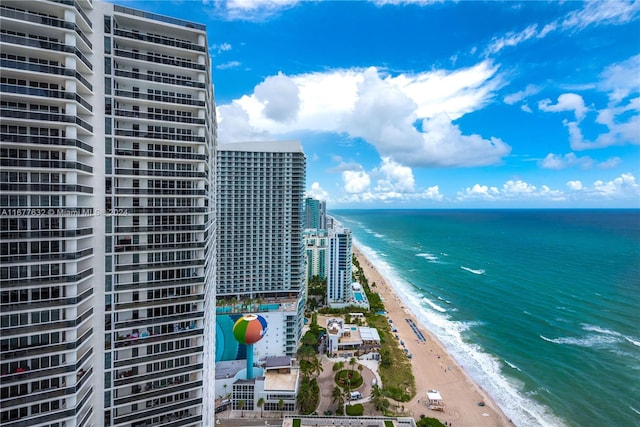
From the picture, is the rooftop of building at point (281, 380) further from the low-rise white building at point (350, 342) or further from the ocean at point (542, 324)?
the ocean at point (542, 324)

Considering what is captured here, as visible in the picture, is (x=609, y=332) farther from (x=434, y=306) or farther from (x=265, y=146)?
(x=265, y=146)

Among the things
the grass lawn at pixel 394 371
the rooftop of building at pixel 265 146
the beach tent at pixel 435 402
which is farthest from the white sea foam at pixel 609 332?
the rooftop of building at pixel 265 146

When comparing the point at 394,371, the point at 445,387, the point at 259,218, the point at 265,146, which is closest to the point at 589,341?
the point at 445,387

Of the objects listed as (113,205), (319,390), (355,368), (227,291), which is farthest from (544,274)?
(113,205)

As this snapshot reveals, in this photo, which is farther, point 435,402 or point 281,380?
point 281,380

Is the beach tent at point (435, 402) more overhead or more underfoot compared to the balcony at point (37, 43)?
more underfoot

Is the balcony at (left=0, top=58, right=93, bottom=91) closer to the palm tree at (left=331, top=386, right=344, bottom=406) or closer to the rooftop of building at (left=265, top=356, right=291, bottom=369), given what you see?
the rooftop of building at (left=265, top=356, right=291, bottom=369)

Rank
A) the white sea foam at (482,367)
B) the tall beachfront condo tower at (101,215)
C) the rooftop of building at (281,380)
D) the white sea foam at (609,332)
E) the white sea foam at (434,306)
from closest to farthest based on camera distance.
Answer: the tall beachfront condo tower at (101,215)
the white sea foam at (482,367)
the rooftop of building at (281,380)
the white sea foam at (609,332)
the white sea foam at (434,306)
